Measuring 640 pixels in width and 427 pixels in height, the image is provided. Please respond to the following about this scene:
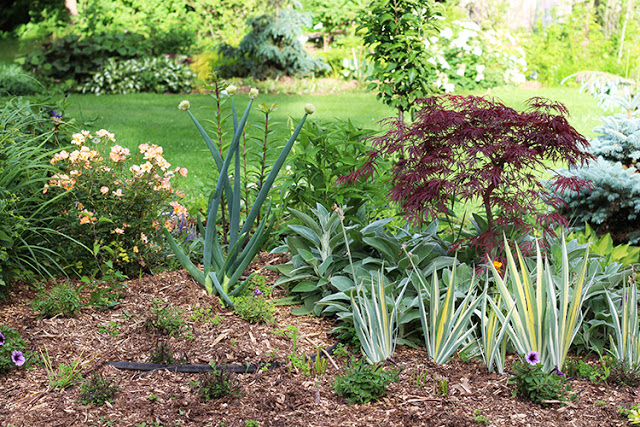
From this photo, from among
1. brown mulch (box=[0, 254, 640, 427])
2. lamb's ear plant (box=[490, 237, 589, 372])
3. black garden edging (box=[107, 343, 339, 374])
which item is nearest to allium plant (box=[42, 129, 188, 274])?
brown mulch (box=[0, 254, 640, 427])

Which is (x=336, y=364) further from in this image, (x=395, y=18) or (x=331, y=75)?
(x=331, y=75)

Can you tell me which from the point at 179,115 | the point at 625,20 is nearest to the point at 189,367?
the point at 179,115

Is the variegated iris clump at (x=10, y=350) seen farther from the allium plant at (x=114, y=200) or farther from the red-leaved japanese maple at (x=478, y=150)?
the red-leaved japanese maple at (x=478, y=150)

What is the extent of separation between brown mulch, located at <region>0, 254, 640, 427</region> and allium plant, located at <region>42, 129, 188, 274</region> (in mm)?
520

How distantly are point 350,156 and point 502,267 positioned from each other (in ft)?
3.77

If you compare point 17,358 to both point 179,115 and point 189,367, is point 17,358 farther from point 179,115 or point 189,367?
point 179,115

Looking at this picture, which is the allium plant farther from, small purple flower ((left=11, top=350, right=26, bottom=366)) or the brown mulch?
small purple flower ((left=11, top=350, right=26, bottom=366))

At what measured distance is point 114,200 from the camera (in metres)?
3.67

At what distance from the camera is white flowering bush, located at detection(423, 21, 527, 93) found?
462 inches

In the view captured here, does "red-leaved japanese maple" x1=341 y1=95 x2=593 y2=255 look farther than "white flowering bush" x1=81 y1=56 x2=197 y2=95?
No

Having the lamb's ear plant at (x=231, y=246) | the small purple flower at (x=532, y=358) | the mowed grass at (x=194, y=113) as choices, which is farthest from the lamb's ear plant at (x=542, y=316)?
the mowed grass at (x=194, y=113)

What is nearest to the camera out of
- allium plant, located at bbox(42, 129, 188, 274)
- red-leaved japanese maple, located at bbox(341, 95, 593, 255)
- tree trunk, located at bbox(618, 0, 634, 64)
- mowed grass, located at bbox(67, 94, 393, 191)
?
red-leaved japanese maple, located at bbox(341, 95, 593, 255)

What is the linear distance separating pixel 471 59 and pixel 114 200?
32.3ft

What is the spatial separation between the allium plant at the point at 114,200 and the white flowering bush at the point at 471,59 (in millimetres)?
8555
